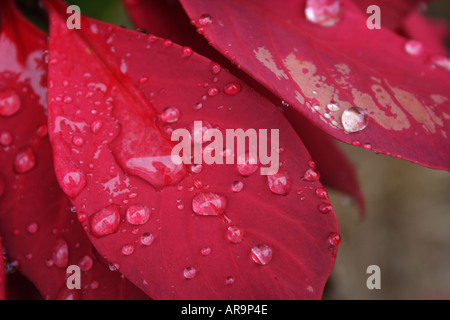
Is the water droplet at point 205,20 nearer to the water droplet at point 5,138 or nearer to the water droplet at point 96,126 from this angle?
the water droplet at point 96,126

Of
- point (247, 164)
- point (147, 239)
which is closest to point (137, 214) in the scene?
point (147, 239)

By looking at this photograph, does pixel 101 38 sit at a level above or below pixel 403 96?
Result: above

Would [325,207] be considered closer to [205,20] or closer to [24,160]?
[205,20]

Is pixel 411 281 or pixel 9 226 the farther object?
pixel 411 281

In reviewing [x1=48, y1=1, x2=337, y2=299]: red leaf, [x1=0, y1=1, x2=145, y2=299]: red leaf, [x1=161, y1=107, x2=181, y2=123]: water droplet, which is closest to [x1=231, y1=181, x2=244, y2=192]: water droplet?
[x1=48, y1=1, x2=337, y2=299]: red leaf

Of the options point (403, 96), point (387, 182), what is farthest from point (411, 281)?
point (403, 96)
